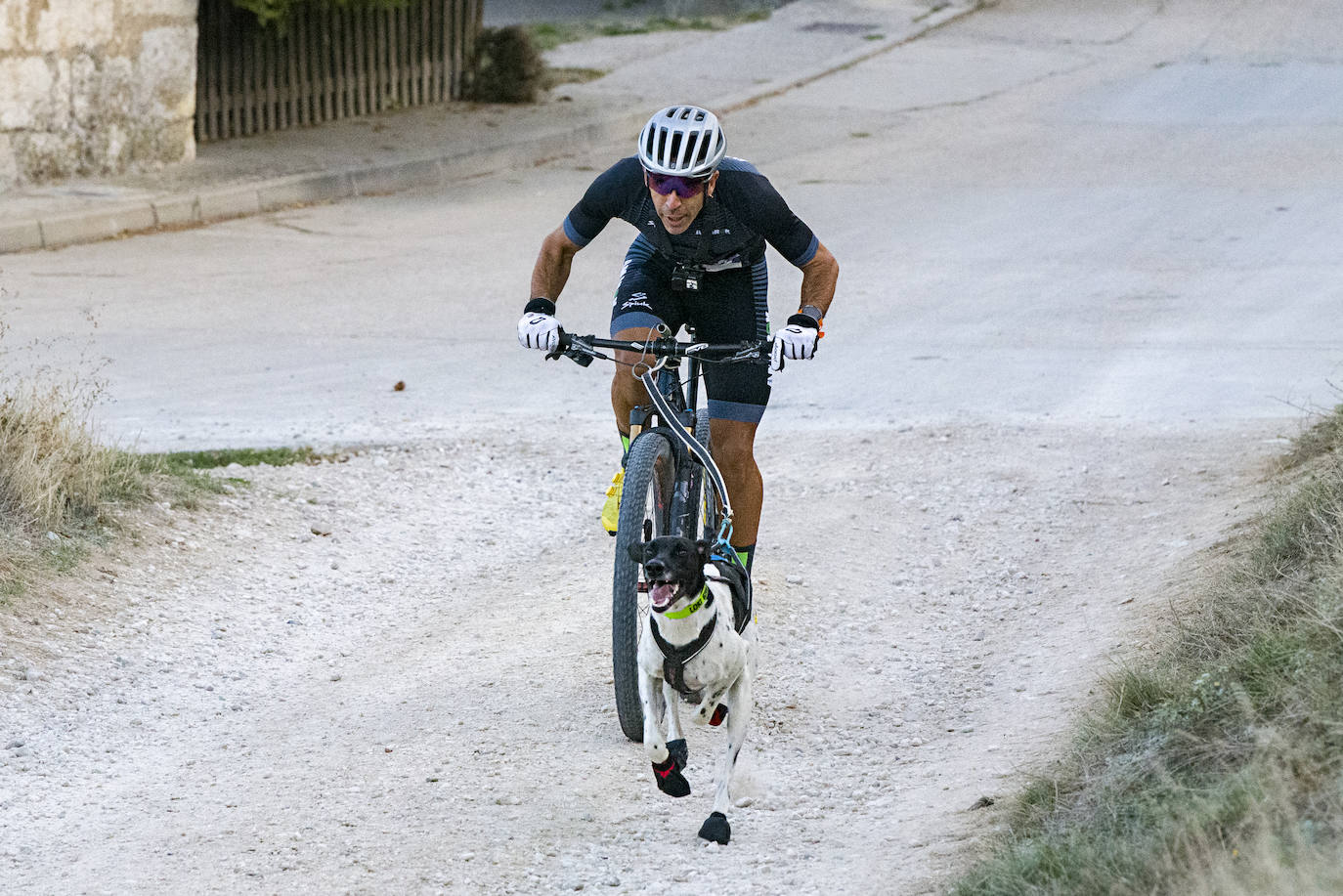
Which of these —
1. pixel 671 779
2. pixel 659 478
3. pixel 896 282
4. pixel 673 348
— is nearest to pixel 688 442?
pixel 659 478

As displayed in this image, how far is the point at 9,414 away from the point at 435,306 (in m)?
4.53

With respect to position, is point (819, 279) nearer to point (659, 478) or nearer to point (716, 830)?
point (659, 478)

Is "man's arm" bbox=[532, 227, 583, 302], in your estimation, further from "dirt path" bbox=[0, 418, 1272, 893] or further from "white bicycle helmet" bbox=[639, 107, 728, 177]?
"dirt path" bbox=[0, 418, 1272, 893]

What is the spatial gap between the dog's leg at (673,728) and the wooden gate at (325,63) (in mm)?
12266

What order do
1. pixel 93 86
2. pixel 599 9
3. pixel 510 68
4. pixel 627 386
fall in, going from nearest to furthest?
pixel 627 386 → pixel 93 86 → pixel 510 68 → pixel 599 9

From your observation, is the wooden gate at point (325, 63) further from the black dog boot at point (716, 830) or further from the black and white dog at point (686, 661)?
the black dog boot at point (716, 830)

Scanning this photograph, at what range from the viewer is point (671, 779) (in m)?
4.34

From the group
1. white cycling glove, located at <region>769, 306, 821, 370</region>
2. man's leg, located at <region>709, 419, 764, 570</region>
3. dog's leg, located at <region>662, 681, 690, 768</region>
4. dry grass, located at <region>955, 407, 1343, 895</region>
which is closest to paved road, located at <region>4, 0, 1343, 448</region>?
man's leg, located at <region>709, 419, 764, 570</region>

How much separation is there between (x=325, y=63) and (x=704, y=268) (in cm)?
1255

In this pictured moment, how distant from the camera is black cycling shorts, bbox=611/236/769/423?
17.3ft

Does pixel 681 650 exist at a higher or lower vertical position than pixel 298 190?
higher

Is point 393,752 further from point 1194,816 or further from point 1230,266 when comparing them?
point 1230,266

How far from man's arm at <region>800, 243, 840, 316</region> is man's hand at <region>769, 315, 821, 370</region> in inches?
13.6

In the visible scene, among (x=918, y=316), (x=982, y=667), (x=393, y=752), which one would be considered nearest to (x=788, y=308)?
(x=918, y=316)
